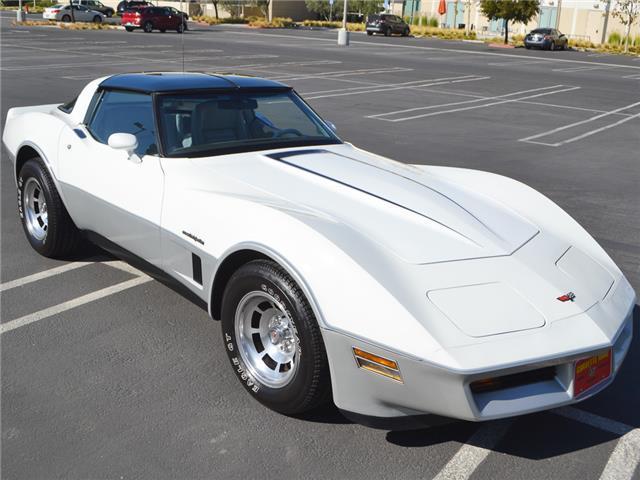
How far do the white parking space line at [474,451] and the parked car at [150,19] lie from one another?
4288cm

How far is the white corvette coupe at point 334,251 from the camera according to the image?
2.93m

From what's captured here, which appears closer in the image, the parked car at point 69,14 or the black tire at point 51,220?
the black tire at point 51,220

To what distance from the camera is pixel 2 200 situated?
7.12 m

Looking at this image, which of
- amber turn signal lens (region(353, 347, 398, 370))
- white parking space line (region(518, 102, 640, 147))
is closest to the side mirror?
amber turn signal lens (region(353, 347, 398, 370))

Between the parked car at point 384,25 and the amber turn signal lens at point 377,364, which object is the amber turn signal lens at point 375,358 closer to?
the amber turn signal lens at point 377,364

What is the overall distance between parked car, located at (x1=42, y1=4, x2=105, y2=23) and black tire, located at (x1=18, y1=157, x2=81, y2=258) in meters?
46.7

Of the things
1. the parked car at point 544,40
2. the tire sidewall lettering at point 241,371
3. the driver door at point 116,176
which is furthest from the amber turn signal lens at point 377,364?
the parked car at point 544,40

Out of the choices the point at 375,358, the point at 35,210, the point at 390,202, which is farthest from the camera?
the point at 35,210

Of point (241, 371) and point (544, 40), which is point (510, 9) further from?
point (241, 371)

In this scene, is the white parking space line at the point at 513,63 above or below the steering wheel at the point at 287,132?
above

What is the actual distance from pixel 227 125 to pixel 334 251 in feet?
5.77

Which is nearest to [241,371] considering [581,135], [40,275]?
[40,275]

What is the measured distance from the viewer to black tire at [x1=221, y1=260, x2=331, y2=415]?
312 centimetres

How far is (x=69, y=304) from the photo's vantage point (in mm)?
4723
